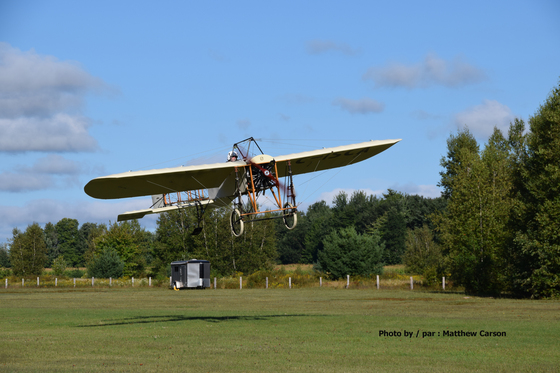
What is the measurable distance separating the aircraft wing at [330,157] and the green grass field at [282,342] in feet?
20.7

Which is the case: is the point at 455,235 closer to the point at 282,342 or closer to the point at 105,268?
the point at 282,342

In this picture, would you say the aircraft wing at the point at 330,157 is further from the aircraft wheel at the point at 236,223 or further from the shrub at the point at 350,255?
the shrub at the point at 350,255

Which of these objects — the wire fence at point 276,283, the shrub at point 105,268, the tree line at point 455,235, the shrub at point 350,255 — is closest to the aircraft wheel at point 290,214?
the tree line at point 455,235

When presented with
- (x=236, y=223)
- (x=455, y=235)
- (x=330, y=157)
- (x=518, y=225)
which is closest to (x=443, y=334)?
(x=236, y=223)

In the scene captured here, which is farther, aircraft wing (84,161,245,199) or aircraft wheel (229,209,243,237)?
aircraft wing (84,161,245,199)

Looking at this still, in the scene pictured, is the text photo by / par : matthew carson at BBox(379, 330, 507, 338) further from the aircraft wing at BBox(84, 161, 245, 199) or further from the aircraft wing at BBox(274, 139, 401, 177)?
the aircraft wing at BBox(84, 161, 245, 199)

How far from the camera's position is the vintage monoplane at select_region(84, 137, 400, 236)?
2080 centimetres

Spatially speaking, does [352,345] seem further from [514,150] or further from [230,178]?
[514,150]

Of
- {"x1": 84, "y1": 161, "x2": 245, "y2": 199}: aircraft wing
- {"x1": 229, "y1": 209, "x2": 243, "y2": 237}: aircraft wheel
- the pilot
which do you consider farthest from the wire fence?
{"x1": 229, "y1": 209, "x2": 243, "y2": 237}: aircraft wheel

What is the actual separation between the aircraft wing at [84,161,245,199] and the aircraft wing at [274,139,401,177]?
8.30ft

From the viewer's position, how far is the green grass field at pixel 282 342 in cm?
1017

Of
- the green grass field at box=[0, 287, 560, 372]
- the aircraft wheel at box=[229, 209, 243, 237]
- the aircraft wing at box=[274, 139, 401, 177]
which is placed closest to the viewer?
the green grass field at box=[0, 287, 560, 372]

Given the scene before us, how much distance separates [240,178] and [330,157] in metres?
4.52

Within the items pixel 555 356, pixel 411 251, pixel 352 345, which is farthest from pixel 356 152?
pixel 411 251
